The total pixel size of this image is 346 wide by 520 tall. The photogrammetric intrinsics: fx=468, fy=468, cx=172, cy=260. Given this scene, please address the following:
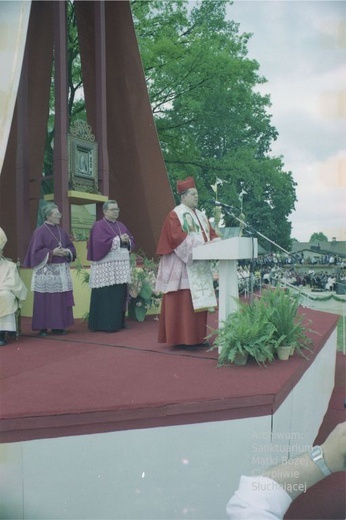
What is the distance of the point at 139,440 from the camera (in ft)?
7.97

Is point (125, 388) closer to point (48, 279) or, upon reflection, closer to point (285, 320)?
point (285, 320)

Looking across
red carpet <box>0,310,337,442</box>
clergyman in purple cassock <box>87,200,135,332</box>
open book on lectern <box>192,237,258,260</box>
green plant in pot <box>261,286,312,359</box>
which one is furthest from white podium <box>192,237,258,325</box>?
clergyman in purple cassock <box>87,200,135,332</box>

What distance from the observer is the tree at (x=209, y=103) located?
13781 millimetres

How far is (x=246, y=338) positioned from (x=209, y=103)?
12505mm

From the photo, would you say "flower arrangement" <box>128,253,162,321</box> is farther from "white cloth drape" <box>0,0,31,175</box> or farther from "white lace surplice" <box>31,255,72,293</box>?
"white cloth drape" <box>0,0,31,175</box>

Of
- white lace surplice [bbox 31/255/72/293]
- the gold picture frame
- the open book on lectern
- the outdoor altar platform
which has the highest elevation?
the gold picture frame

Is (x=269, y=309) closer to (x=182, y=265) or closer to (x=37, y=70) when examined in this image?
(x=182, y=265)

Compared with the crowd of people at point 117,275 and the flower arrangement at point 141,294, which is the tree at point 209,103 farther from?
the crowd of people at point 117,275

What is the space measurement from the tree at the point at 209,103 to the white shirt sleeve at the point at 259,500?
1332cm

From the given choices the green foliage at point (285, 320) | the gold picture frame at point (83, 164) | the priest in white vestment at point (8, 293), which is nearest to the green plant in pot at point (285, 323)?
the green foliage at point (285, 320)

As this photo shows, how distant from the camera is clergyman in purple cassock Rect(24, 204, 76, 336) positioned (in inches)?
204

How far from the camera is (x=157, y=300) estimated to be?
259 inches

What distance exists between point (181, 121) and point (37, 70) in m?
7.04

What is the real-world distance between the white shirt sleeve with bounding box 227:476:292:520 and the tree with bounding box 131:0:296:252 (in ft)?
43.7
